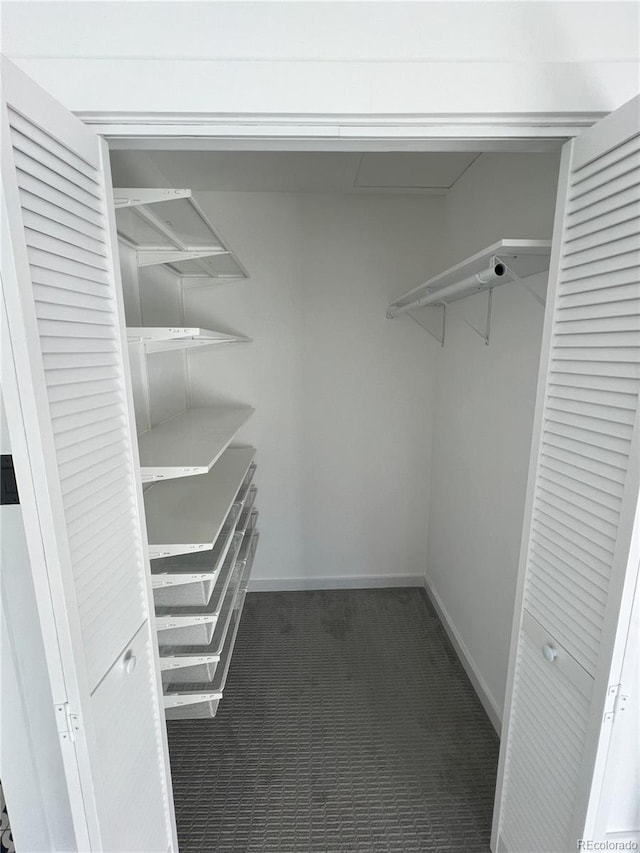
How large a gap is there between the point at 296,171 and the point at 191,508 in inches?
67.8

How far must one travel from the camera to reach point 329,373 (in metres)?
2.68

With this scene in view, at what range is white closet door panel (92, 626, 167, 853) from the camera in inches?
37.3

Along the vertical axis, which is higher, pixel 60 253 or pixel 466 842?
pixel 60 253

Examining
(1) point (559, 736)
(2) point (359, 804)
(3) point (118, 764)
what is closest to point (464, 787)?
(2) point (359, 804)

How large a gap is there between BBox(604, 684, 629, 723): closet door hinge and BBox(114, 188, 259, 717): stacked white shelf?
3.57 feet

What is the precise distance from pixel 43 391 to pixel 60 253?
0.94 feet

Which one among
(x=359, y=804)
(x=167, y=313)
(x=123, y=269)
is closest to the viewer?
(x=359, y=804)

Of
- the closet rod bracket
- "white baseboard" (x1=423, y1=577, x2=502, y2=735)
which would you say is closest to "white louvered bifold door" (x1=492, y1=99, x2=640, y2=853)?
"white baseboard" (x1=423, y1=577, x2=502, y2=735)

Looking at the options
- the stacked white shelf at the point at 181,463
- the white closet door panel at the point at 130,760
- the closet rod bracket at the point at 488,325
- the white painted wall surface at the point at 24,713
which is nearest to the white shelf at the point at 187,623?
the stacked white shelf at the point at 181,463

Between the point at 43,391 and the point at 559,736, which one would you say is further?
the point at 559,736

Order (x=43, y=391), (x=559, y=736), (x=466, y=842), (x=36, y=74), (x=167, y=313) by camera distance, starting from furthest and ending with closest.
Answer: (x=167, y=313)
(x=466, y=842)
(x=559, y=736)
(x=36, y=74)
(x=43, y=391)

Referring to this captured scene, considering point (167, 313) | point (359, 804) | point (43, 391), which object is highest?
point (167, 313)

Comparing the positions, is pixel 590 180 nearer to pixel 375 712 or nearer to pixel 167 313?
pixel 167 313

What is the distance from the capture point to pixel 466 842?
4.79 feet
